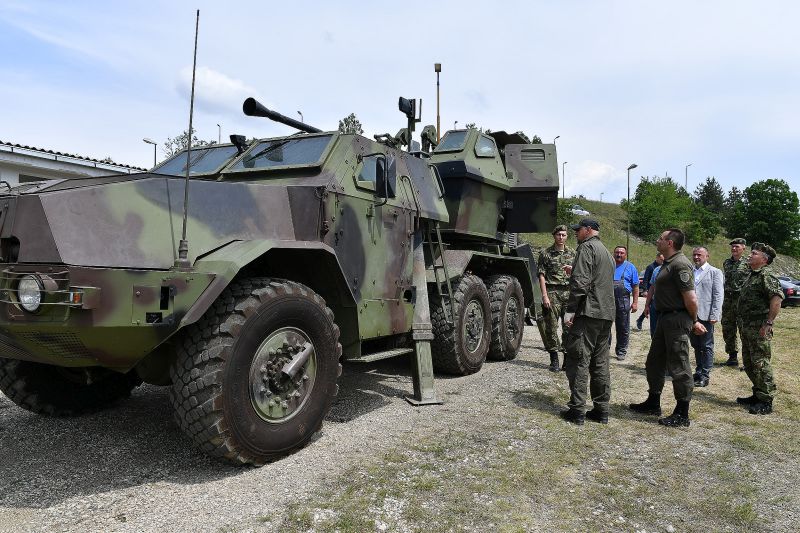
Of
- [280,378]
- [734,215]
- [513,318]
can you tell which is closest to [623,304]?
[513,318]

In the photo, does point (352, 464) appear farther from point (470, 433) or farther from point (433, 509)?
point (470, 433)

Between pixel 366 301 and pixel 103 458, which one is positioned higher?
pixel 366 301

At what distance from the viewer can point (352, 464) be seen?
3828mm

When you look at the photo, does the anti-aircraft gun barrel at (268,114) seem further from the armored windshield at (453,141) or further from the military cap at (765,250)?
the military cap at (765,250)

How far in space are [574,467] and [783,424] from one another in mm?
2341

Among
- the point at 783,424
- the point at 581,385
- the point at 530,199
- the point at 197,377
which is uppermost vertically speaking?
the point at 530,199

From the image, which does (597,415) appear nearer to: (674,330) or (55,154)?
(674,330)

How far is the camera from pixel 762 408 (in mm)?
5473

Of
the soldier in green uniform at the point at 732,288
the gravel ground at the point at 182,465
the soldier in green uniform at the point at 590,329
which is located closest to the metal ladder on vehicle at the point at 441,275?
the gravel ground at the point at 182,465

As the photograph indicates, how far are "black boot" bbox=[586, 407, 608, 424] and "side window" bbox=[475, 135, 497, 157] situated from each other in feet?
12.6

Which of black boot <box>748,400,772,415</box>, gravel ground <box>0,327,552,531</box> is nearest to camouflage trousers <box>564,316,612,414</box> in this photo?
gravel ground <box>0,327,552,531</box>

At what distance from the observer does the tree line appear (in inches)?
2083

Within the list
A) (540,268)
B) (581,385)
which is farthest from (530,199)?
(581,385)

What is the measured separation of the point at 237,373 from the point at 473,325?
382 centimetres
